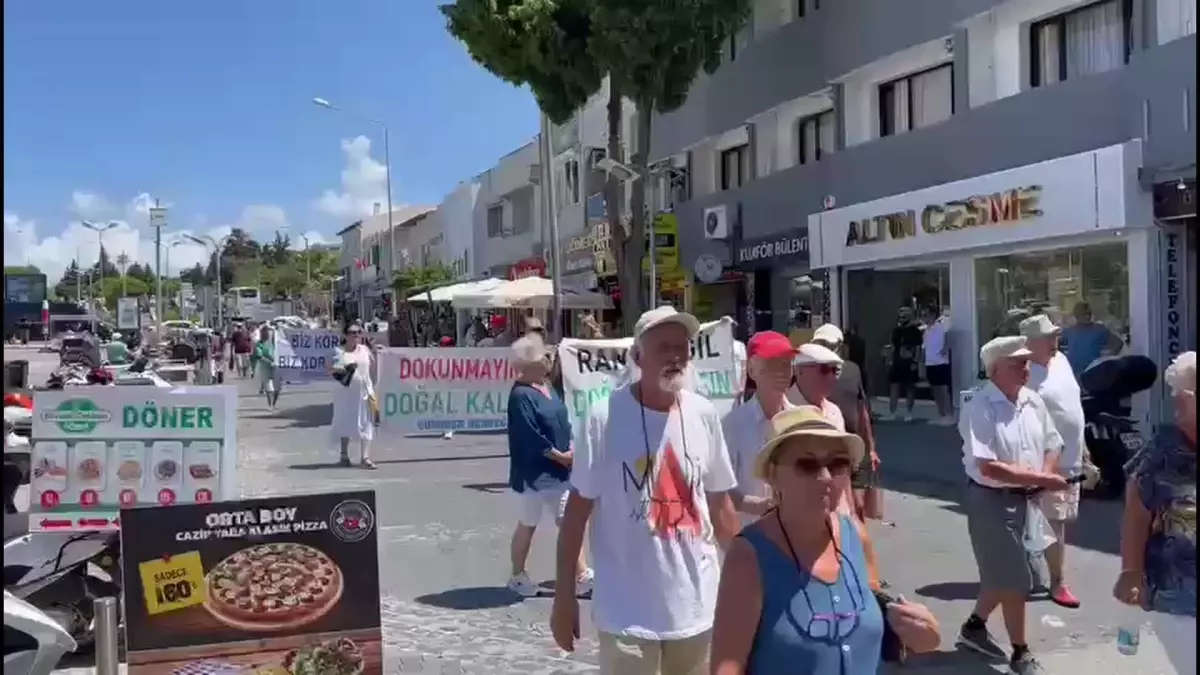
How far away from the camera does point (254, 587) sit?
4.60 meters

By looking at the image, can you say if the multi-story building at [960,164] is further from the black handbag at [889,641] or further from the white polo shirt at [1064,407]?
the black handbag at [889,641]

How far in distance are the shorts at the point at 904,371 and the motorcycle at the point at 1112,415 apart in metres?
6.82

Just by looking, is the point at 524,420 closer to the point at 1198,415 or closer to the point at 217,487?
the point at 217,487

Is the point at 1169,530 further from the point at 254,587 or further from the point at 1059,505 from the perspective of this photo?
the point at 254,587

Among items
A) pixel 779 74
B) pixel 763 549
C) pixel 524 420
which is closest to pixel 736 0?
pixel 779 74

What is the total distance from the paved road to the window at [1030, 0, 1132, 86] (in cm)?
517

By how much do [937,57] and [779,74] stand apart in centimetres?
473

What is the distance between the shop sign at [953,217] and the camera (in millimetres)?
16406

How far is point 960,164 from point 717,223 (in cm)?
867

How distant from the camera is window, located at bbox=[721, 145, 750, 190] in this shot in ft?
88.9

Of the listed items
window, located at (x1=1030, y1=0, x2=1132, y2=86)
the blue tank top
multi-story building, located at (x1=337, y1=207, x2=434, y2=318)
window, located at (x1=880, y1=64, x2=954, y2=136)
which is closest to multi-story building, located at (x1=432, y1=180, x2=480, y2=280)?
multi-story building, located at (x1=337, y1=207, x2=434, y2=318)

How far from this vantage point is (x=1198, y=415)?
14.0ft

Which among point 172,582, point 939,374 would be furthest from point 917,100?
point 172,582

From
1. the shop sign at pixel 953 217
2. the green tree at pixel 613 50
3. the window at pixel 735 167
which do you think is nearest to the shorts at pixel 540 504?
the shop sign at pixel 953 217
